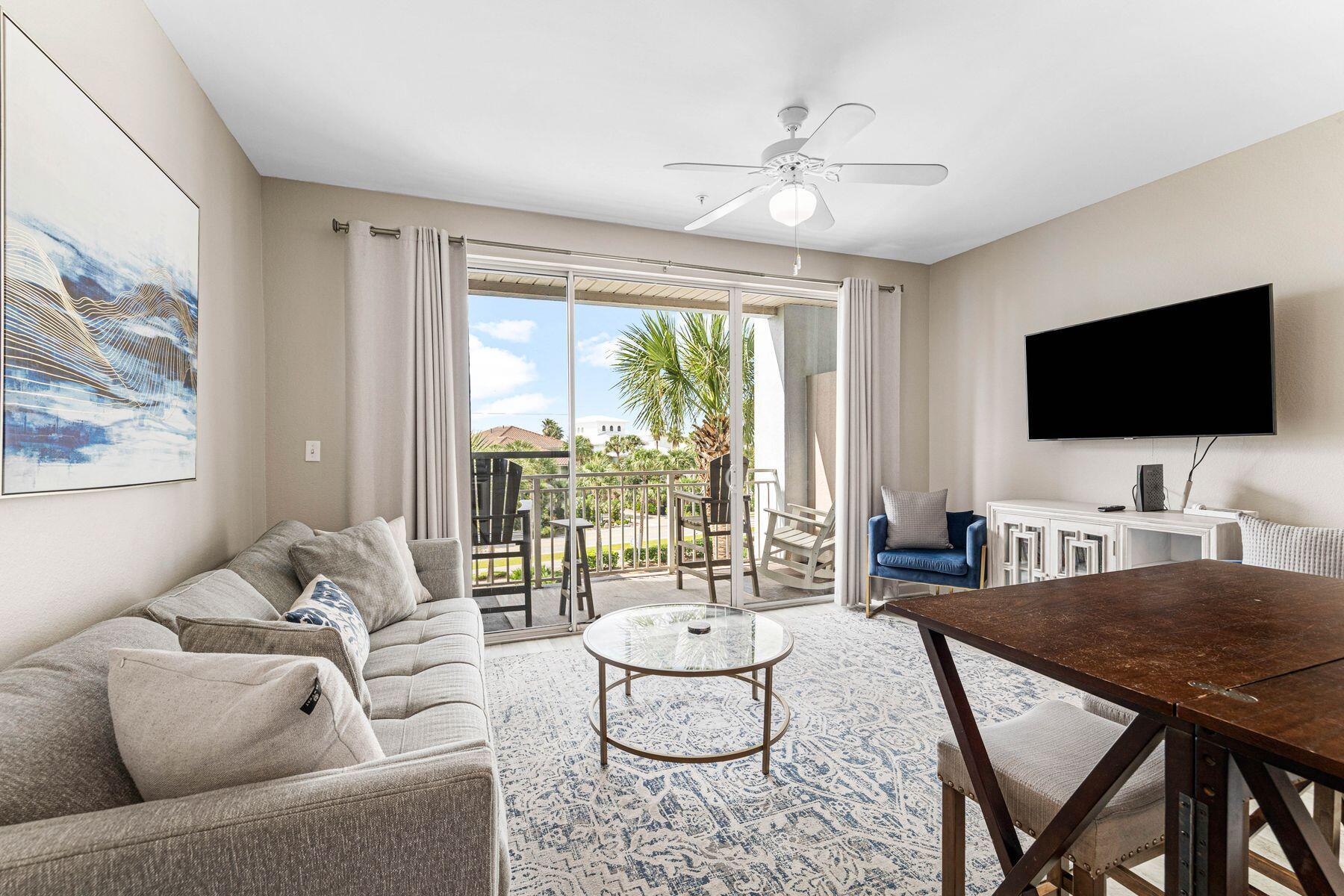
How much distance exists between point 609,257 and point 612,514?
67.8 inches

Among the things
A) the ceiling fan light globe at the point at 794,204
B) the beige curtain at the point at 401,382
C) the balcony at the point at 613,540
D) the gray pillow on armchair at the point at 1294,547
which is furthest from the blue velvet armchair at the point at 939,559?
the beige curtain at the point at 401,382

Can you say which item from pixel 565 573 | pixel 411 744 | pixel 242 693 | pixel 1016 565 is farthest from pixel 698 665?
pixel 1016 565

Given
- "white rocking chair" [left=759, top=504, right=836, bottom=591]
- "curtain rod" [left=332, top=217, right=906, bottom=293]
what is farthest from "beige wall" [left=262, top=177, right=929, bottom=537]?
"white rocking chair" [left=759, top=504, right=836, bottom=591]

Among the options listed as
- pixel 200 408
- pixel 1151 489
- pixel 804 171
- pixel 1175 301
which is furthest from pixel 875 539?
pixel 200 408

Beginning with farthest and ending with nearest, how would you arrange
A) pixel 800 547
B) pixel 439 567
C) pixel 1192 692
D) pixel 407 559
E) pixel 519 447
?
1. pixel 800 547
2. pixel 519 447
3. pixel 439 567
4. pixel 407 559
5. pixel 1192 692

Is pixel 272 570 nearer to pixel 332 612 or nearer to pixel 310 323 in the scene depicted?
pixel 332 612

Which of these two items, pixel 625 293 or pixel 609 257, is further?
pixel 625 293

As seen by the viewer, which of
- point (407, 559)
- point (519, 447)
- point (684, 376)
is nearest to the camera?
point (407, 559)

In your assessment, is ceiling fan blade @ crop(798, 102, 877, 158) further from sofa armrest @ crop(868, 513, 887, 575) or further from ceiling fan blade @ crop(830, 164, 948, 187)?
sofa armrest @ crop(868, 513, 887, 575)

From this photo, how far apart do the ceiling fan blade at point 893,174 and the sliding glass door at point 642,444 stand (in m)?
1.84

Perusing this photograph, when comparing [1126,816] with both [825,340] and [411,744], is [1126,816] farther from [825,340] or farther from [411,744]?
[825,340]

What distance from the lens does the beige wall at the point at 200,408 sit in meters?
1.44

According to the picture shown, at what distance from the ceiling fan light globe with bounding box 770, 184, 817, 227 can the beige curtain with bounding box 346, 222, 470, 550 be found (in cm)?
191

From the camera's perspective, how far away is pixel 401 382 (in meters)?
3.42
